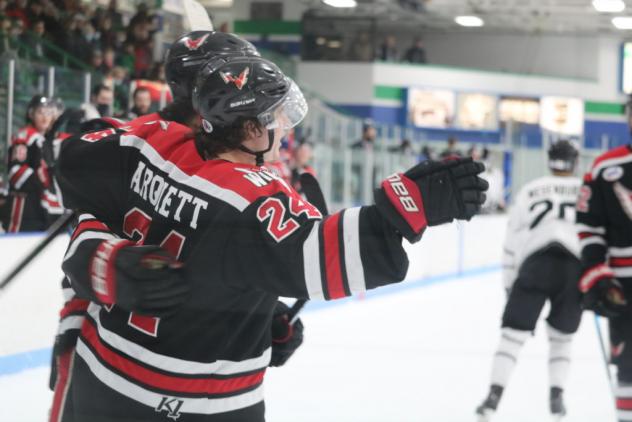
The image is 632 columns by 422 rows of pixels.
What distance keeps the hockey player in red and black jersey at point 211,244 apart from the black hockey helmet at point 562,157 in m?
2.04

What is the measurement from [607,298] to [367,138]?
0.57 meters

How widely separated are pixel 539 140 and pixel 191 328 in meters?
2.52

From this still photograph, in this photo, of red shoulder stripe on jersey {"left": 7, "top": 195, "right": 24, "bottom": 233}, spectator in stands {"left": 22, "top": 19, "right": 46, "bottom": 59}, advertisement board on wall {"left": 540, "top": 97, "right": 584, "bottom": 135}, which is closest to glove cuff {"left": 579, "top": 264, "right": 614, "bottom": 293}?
advertisement board on wall {"left": 540, "top": 97, "right": 584, "bottom": 135}

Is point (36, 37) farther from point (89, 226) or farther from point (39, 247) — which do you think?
point (89, 226)

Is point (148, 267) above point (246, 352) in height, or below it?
above

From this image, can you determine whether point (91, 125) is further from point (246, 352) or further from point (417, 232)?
point (417, 232)

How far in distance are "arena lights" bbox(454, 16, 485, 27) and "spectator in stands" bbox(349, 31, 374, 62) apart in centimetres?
17

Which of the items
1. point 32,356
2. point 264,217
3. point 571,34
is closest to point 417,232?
point 264,217

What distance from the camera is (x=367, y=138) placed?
1.91 metres

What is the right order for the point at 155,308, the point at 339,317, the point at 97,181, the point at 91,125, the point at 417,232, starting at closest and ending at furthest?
1. the point at 417,232
2. the point at 155,308
3. the point at 97,181
4. the point at 91,125
5. the point at 339,317

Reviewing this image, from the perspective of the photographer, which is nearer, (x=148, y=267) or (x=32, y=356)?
(x=148, y=267)

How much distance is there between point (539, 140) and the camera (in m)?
3.49

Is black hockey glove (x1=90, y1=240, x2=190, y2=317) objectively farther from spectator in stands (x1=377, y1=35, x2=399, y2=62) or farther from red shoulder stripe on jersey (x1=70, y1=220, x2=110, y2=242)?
spectator in stands (x1=377, y1=35, x2=399, y2=62)

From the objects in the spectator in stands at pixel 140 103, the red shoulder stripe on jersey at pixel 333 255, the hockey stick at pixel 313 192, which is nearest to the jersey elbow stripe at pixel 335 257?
the red shoulder stripe on jersey at pixel 333 255
